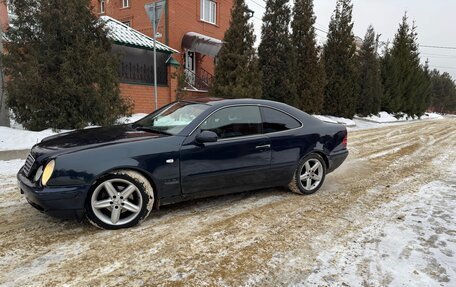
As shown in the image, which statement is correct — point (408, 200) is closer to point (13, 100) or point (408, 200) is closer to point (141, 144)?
point (141, 144)

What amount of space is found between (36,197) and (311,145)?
12.1 ft

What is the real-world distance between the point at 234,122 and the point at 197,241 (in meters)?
1.72

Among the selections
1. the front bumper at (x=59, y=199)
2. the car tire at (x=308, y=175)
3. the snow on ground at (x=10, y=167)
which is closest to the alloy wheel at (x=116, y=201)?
the front bumper at (x=59, y=199)

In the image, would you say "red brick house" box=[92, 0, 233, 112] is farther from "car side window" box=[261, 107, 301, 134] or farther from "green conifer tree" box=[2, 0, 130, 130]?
"car side window" box=[261, 107, 301, 134]

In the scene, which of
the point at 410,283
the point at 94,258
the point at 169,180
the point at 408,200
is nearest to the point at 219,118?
the point at 169,180

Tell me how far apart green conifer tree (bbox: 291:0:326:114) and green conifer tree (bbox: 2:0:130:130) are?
12338mm

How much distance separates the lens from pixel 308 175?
5398 mm

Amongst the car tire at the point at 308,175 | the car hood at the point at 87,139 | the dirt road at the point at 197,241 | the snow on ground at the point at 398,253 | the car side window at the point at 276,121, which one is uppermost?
the car side window at the point at 276,121

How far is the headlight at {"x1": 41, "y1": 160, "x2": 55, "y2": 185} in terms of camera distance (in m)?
3.48

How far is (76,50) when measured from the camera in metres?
8.73

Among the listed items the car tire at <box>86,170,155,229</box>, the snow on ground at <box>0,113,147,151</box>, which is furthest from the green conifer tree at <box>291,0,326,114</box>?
the car tire at <box>86,170,155,229</box>

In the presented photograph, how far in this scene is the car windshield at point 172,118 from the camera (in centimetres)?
441

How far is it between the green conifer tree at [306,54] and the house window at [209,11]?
5.95 metres

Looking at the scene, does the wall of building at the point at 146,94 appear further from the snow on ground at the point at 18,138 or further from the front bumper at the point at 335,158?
the front bumper at the point at 335,158
